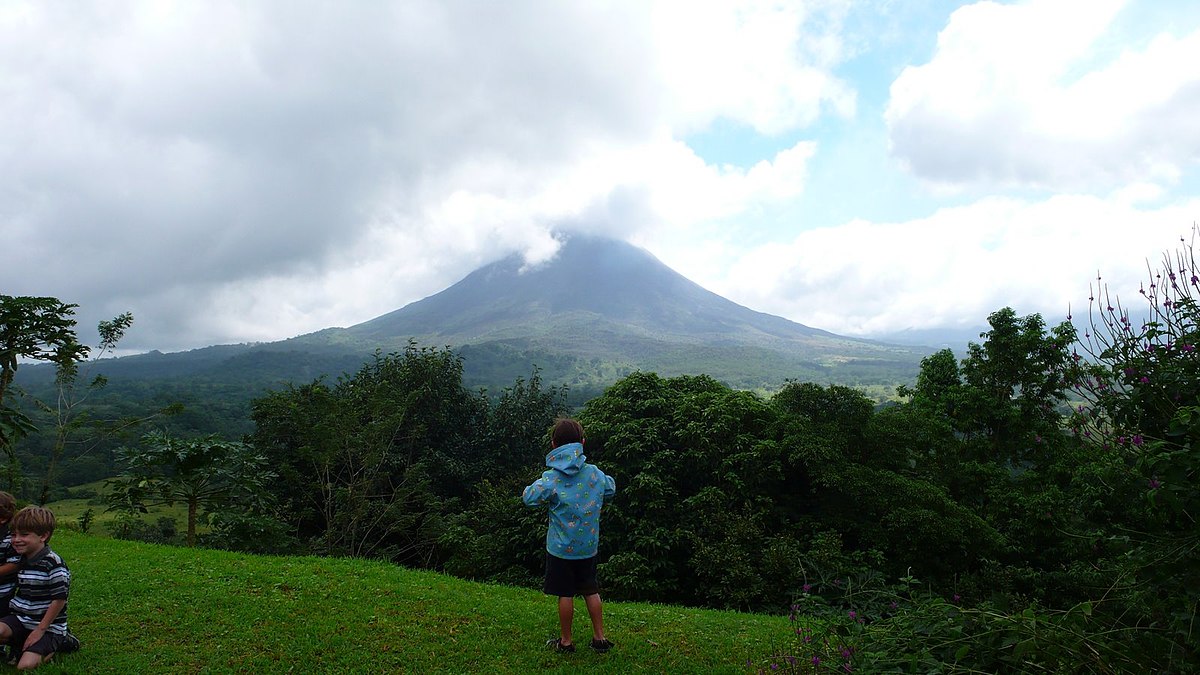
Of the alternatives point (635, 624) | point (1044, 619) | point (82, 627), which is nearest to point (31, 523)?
point (82, 627)

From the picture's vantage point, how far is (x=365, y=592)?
613 cm

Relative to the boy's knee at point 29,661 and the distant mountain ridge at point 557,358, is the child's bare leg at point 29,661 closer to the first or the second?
the boy's knee at point 29,661

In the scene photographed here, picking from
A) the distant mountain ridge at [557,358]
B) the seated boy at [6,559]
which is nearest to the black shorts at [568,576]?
the seated boy at [6,559]

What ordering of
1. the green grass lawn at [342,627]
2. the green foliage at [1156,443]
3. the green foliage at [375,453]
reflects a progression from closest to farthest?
the green foliage at [1156,443] < the green grass lawn at [342,627] < the green foliage at [375,453]

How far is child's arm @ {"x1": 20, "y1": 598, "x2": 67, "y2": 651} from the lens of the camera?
403cm

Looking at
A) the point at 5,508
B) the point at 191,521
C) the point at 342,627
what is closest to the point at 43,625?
the point at 5,508

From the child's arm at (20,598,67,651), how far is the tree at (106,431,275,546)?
7.27 metres

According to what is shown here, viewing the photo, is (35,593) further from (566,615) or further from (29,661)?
(566,615)

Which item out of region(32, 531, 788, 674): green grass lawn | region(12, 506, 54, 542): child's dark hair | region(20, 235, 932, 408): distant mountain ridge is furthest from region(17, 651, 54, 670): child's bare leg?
region(20, 235, 932, 408): distant mountain ridge

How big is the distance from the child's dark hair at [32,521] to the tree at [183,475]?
7371 mm

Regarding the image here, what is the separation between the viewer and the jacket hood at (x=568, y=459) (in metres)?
4.35

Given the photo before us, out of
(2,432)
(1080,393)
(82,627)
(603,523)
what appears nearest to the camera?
(1080,393)

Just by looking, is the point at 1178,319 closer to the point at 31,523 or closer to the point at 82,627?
the point at 31,523

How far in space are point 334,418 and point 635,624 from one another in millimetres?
11506
